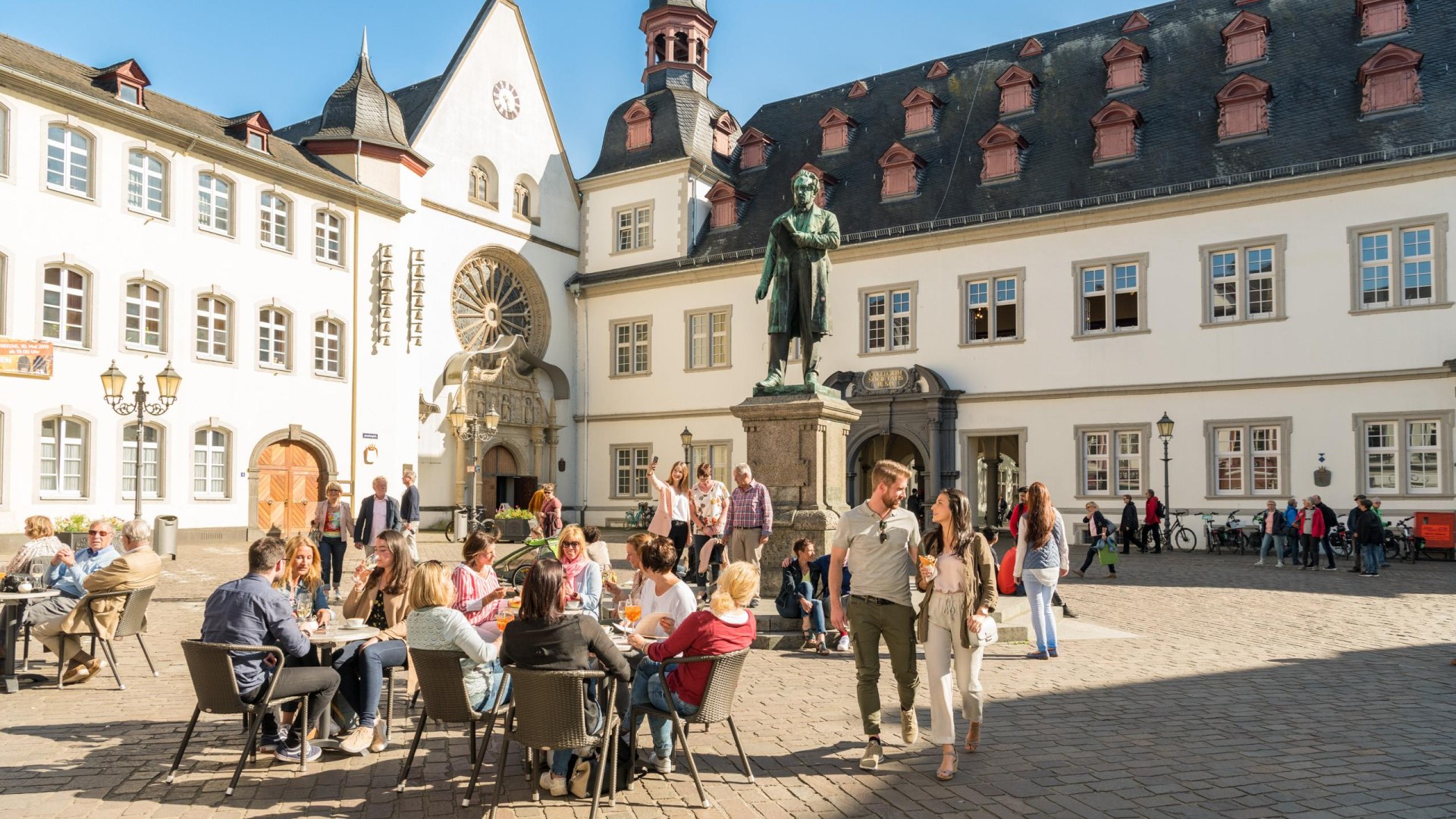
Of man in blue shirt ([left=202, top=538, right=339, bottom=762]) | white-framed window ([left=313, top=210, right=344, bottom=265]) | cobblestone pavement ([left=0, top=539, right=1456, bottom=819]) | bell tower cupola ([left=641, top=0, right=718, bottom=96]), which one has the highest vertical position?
bell tower cupola ([left=641, top=0, right=718, bottom=96])

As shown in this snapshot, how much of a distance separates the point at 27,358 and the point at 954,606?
2214 centimetres

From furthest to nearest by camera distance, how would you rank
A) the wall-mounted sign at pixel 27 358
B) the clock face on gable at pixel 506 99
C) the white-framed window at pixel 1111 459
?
the clock face on gable at pixel 506 99, the white-framed window at pixel 1111 459, the wall-mounted sign at pixel 27 358

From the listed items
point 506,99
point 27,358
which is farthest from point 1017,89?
point 27,358

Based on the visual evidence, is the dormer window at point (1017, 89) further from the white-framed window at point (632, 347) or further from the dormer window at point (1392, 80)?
the white-framed window at point (632, 347)

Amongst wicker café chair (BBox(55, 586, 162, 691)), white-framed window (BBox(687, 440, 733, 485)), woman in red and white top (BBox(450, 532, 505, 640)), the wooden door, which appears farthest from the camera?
white-framed window (BBox(687, 440, 733, 485))

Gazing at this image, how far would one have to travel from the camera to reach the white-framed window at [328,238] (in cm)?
2852

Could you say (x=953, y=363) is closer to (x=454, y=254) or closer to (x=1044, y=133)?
(x=1044, y=133)

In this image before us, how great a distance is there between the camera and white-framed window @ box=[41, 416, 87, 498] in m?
22.8

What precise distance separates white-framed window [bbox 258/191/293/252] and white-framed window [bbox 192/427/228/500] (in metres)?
4.78

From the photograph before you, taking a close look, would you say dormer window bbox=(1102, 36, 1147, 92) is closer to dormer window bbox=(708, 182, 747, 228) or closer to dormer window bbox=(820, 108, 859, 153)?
dormer window bbox=(820, 108, 859, 153)

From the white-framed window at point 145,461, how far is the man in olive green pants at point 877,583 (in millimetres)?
21720

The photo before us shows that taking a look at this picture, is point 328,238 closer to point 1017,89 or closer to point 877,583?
point 1017,89

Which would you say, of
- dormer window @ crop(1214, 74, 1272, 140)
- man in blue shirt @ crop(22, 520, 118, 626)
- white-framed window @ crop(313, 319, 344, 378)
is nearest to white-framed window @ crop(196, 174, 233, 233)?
white-framed window @ crop(313, 319, 344, 378)

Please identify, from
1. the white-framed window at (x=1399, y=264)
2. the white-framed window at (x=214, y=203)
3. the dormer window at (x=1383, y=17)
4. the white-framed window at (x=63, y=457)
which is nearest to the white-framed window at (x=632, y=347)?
the white-framed window at (x=214, y=203)
